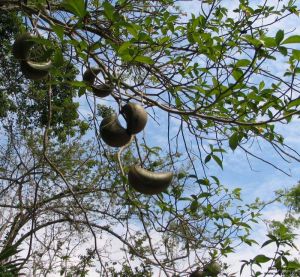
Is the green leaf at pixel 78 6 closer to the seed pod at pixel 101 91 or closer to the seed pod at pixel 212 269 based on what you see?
the seed pod at pixel 101 91

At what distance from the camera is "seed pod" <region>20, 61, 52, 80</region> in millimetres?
1992

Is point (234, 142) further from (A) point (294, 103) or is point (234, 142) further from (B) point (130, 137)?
(B) point (130, 137)

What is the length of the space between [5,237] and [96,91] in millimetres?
7223

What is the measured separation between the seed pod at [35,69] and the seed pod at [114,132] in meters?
0.35

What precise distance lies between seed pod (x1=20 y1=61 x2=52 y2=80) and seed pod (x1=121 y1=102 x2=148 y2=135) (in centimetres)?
41

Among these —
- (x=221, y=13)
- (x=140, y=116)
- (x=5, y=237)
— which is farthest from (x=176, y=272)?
(x=5, y=237)

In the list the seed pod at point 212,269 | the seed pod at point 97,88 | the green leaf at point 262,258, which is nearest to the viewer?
the green leaf at point 262,258

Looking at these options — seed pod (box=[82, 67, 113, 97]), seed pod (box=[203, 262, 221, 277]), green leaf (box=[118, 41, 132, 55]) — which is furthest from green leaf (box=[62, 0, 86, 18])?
seed pod (box=[203, 262, 221, 277])

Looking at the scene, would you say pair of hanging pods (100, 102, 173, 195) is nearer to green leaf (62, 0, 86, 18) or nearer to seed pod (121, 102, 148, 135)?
seed pod (121, 102, 148, 135)

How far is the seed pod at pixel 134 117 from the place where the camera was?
1779 millimetres

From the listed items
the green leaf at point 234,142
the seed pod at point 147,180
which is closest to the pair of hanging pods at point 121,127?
→ the seed pod at point 147,180

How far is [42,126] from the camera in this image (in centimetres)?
641

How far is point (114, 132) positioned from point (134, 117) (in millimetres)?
105

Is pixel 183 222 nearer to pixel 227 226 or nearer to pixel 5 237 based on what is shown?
pixel 227 226
